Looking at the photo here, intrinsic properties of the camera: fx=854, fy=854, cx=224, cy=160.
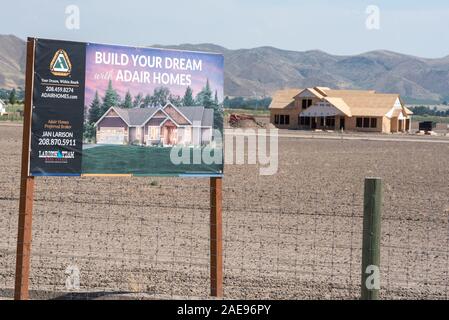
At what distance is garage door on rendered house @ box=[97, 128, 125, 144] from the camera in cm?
884

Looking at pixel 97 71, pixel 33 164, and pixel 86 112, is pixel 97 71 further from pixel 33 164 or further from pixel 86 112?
pixel 33 164

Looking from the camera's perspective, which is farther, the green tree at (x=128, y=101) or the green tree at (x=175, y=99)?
the green tree at (x=175, y=99)

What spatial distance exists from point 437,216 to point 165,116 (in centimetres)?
992

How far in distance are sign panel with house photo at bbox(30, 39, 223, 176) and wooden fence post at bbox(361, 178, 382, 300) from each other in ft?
6.39

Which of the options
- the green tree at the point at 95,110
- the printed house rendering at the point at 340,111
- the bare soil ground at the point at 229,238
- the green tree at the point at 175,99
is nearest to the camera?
the green tree at the point at 95,110

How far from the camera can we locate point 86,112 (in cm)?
871

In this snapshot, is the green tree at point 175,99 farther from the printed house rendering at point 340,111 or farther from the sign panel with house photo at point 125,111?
the printed house rendering at point 340,111

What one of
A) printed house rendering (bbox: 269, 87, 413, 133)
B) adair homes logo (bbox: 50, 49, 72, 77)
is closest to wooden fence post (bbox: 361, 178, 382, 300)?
adair homes logo (bbox: 50, 49, 72, 77)

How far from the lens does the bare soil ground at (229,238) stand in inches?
412

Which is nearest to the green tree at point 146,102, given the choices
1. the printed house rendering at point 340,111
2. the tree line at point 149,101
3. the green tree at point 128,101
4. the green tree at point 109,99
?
the tree line at point 149,101

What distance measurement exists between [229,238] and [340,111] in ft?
282

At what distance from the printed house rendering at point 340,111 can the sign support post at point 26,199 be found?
89272 millimetres

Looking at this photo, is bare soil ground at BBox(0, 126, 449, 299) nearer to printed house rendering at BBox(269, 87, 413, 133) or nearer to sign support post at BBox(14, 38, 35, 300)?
sign support post at BBox(14, 38, 35, 300)

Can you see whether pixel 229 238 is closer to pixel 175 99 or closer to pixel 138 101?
pixel 175 99
